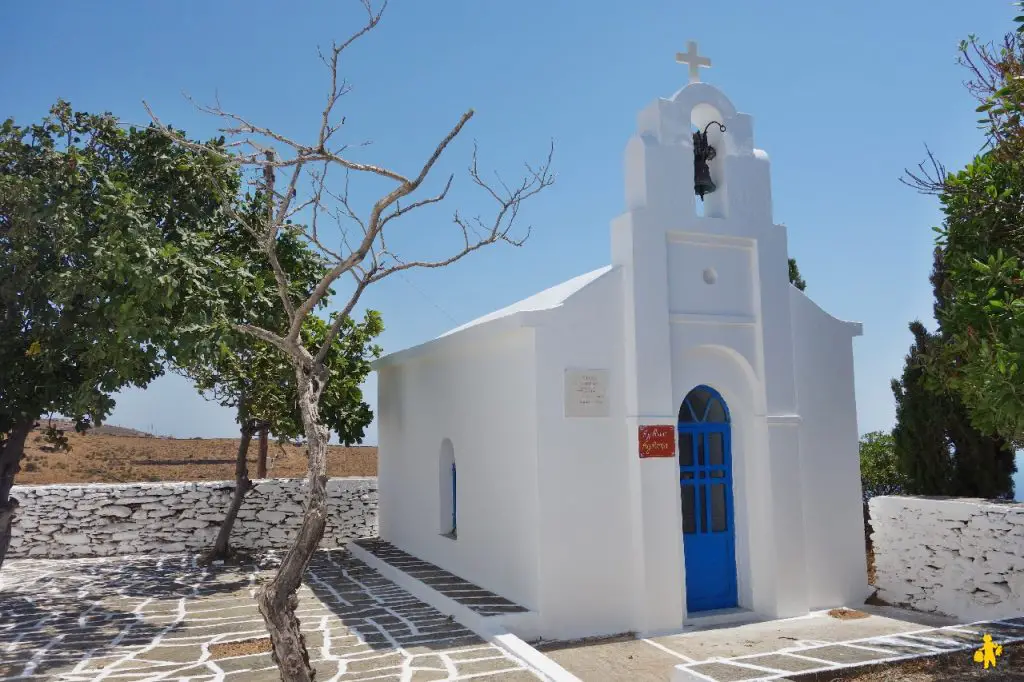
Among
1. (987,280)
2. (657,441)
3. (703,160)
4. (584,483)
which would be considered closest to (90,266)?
(584,483)

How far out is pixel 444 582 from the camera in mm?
10297

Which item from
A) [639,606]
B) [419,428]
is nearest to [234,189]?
[419,428]

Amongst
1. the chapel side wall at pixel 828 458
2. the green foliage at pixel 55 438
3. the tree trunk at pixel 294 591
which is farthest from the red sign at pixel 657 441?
the green foliage at pixel 55 438

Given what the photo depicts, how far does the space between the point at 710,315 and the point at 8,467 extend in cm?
937

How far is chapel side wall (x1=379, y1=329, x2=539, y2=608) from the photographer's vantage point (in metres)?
8.71

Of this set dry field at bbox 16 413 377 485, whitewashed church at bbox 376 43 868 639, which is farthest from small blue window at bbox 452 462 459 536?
dry field at bbox 16 413 377 485

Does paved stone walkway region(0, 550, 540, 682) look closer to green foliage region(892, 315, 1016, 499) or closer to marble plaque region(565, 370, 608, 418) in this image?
marble plaque region(565, 370, 608, 418)

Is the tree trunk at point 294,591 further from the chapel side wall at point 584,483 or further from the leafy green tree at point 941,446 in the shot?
the leafy green tree at point 941,446

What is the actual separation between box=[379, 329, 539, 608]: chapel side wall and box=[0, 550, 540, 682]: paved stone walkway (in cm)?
93

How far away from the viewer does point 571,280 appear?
1162 cm

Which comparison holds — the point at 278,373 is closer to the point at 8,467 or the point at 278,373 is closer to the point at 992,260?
the point at 8,467

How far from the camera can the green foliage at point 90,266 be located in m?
9.07

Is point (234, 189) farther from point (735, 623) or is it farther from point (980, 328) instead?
point (980, 328)

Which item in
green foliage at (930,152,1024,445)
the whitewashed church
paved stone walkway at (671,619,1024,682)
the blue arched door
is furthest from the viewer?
the blue arched door
